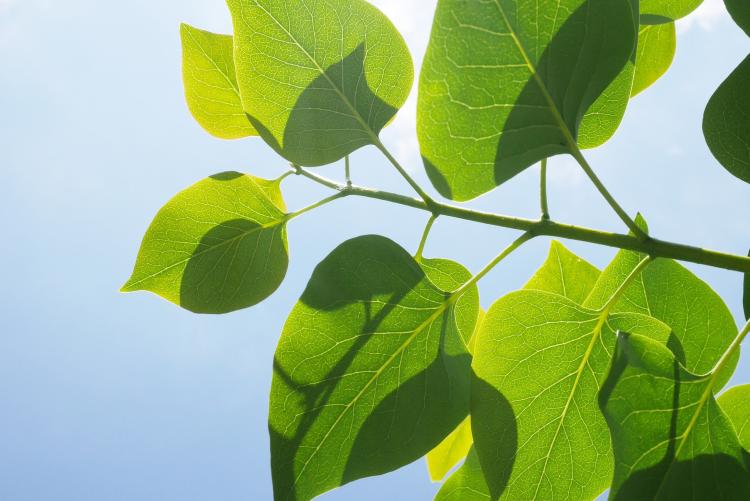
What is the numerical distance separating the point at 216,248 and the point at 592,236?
472 millimetres

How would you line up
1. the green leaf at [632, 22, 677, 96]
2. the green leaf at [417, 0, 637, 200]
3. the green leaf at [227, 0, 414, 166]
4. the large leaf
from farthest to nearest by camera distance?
1. the green leaf at [632, 22, 677, 96]
2. the large leaf
3. the green leaf at [227, 0, 414, 166]
4. the green leaf at [417, 0, 637, 200]

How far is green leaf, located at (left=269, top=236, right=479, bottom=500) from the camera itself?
689 millimetres

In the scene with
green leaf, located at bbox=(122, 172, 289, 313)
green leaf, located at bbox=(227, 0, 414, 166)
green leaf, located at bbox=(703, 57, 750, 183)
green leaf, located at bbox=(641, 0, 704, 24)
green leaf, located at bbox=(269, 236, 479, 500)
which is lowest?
green leaf, located at bbox=(269, 236, 479, 500)

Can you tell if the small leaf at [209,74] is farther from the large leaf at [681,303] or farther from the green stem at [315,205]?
the large leaf at [681,303]

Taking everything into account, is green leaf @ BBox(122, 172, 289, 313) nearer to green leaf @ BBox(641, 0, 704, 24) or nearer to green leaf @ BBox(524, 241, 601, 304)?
green leaf @ BBox(524, 241, 601, 304)

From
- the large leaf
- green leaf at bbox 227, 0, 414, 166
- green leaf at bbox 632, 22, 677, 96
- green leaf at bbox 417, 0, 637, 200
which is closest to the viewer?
green leaf at bbox 417, 0, 637, 200

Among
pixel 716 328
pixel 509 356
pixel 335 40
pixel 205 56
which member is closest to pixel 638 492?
pixel 509 356

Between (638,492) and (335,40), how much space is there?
0.52 meters

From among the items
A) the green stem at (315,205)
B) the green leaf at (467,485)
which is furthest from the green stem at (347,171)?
the green leaf at (467,485)

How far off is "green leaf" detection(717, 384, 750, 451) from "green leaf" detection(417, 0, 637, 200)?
0.36 m

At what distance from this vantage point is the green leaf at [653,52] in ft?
2.98

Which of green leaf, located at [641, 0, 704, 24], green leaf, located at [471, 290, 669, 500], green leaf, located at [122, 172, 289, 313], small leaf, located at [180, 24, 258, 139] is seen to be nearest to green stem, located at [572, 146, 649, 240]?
green leaf, located at [471, 290, 669, 500]

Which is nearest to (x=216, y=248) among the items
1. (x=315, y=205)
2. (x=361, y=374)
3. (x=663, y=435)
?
(x=315, y=205)

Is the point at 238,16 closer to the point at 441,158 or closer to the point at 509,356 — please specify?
the point at 441,158
